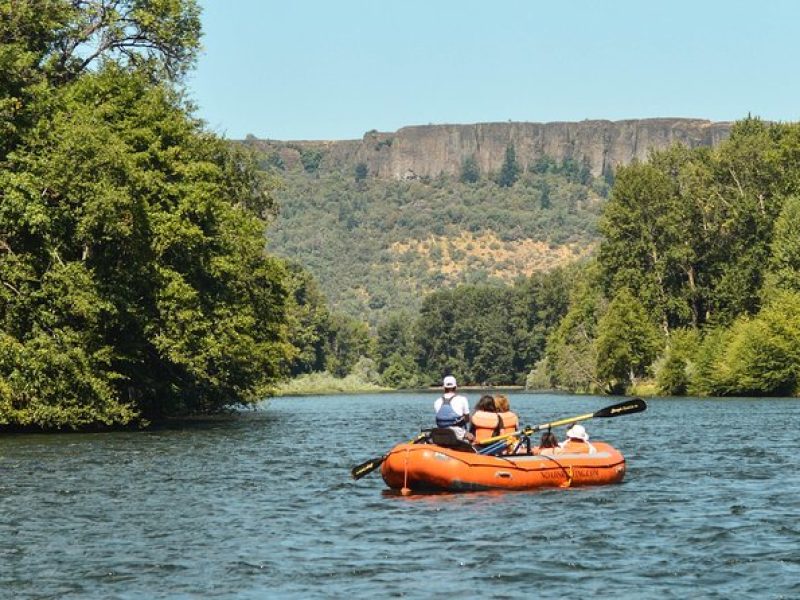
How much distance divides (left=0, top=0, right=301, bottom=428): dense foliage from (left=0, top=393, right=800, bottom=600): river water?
5317 millimetres

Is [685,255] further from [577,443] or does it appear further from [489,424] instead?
[489,424]

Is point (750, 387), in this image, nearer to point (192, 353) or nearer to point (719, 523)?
point (192, 353)

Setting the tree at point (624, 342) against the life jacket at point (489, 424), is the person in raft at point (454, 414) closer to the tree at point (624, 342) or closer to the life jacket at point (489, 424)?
the life jacket at point (489, 424)

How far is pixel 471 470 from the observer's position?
25641 millimetres

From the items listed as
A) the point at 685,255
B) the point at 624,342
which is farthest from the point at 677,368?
the point at 685,255

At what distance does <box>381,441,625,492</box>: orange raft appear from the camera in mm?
25578

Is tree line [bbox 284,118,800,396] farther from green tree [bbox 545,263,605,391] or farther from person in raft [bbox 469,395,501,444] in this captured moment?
person in raft [bbox 469,395,501,444]

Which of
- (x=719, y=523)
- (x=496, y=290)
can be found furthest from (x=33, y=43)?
(x=496, y=290)

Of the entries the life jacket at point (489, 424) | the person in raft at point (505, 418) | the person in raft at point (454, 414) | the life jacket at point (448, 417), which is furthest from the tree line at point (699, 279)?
the life jacket at point (448, 417)

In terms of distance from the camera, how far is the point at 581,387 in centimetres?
9994

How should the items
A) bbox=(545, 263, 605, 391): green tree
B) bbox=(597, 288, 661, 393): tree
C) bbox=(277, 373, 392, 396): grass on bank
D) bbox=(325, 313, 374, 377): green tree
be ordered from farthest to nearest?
bbox=(325, 313, 374, 377): green tree, bbox=(277, 373, 392, 396): grass on bank, bbox=(545, 263, 605, 391): green tree, bbox=(597, 288, 661, 393): tree

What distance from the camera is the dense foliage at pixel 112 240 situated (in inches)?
1599

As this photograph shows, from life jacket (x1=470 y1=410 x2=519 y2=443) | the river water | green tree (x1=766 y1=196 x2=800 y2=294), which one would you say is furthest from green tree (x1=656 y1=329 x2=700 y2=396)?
life jacket (x1=470 y1=410 x2=519 y2=443)

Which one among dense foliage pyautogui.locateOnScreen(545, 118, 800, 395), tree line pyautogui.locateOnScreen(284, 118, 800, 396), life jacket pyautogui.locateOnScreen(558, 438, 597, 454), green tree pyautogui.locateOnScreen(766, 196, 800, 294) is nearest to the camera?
life jacket pyautogui.locateOnScreen(558, 438, 597, 454)
